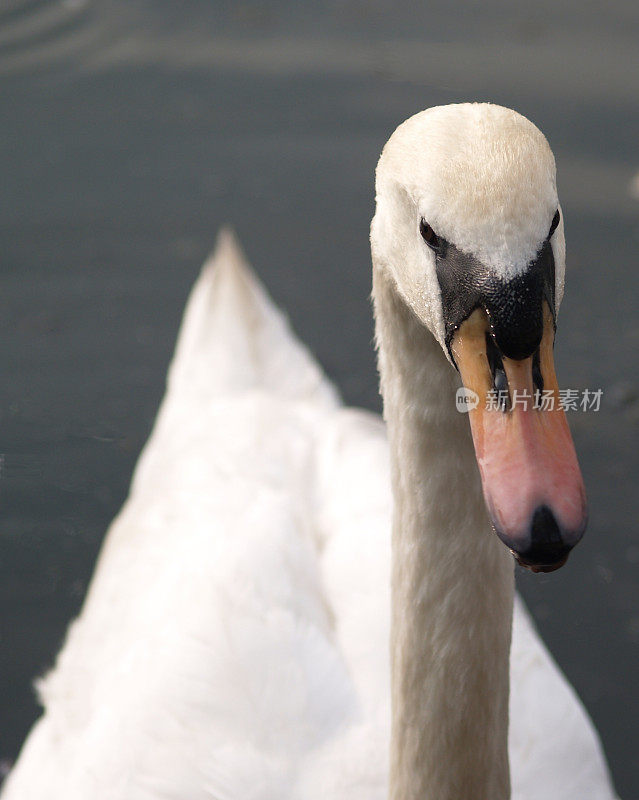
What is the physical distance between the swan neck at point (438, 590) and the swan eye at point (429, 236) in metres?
0.25

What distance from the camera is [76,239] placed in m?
5.81

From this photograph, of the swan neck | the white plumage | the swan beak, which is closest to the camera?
the swan beak

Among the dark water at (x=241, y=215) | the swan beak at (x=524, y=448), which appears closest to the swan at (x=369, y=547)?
the swan beak at (x=524, y=448)

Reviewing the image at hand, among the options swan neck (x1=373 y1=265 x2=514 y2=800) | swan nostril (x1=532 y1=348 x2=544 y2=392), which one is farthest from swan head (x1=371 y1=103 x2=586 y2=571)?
swan neck (x1=373 y1=265 x2=514 y2=800)

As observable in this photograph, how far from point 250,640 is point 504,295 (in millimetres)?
1704

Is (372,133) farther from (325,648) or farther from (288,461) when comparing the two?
(325,648)

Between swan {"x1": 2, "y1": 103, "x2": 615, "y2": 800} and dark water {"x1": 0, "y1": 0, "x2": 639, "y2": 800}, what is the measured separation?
78 cm

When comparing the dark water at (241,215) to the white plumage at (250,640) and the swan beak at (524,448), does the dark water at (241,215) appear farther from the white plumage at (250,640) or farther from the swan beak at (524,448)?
the swan beak at (524,448)

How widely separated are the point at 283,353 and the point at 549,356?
2.67m

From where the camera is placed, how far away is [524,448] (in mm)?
1761

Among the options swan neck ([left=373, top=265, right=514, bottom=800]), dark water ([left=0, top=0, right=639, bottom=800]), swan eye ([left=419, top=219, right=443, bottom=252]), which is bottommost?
swan neck ([left=373, top=265, right=514, bottom=800])

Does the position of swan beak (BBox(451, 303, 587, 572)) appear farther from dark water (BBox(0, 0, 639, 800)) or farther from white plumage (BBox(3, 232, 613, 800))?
dark water (BBox(0, 0, 639, 800))

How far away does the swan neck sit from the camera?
218 centimetres

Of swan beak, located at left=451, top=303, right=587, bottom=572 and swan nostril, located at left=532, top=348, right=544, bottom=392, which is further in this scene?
swan nostril, located at left=532, top=348, right=544, bottom=392
